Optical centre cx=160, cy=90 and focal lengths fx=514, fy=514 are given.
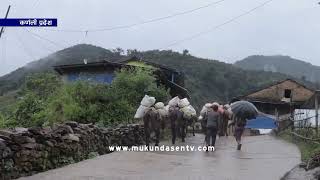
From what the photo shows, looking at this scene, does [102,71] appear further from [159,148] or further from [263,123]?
[263,123]

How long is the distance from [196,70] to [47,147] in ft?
181

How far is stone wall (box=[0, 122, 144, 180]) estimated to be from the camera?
11157mm

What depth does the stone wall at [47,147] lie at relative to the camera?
36.6 ft

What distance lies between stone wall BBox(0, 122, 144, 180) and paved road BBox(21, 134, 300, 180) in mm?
433

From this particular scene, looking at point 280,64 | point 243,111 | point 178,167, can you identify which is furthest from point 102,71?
point 280,64

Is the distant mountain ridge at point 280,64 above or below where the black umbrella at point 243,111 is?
above

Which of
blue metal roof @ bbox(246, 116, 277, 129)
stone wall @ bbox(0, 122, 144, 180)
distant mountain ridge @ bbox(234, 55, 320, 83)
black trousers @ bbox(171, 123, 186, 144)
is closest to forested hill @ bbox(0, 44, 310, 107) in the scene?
blue metal roof @ bbox(246, 116, 277, 129)

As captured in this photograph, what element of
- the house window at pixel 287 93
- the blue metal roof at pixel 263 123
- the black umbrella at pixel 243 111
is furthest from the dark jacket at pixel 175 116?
the house window at pixel 287 93

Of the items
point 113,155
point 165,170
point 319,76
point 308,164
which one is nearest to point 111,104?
point 113,155

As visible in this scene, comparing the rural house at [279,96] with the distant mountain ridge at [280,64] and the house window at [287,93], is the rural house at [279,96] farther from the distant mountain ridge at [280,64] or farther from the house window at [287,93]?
the distant mountain ridge at [280,64]

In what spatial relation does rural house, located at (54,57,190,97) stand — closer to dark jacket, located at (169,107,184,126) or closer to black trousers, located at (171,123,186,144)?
black trousers, located at (171,123,186,144)

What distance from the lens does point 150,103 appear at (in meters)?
24.2

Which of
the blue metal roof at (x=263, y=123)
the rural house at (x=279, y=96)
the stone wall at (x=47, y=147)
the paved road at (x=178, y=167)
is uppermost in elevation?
the rural house at (x=279, y=96)

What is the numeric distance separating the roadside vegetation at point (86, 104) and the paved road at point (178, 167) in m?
6.53
